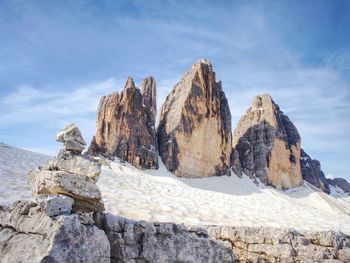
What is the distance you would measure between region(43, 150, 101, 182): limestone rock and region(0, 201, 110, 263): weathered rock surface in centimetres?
116

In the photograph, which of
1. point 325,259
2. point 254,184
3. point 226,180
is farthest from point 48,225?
point 254,184

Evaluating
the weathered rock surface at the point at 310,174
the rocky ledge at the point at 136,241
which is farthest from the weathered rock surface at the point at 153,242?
the weathered rock surface at the point at 310,174

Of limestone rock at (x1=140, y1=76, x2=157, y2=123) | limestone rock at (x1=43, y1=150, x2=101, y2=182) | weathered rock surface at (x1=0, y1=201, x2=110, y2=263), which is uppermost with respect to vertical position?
limestone rock at (x1=140, y1=76, x2=157, y2=123)

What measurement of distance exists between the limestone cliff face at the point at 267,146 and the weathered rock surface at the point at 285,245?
48.8 m

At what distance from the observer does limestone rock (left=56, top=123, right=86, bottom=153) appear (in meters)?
6.59

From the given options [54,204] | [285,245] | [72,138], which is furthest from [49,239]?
[285,245]

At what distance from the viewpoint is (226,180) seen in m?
46.1

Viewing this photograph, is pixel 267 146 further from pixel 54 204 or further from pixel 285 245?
pixel 54 204

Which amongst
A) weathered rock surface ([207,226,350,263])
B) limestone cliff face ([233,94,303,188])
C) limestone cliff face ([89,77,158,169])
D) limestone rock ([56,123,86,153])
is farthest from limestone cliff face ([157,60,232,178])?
limestone rock ([56,123,86,153])

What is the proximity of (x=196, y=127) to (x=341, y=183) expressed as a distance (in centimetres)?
7944

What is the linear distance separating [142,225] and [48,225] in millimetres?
1938

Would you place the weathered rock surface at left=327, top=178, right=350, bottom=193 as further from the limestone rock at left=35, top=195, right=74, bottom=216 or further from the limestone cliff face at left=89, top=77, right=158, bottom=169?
the limestone rock at left=35, top=195, right=74, bottom=216

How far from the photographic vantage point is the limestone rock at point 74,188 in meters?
5.49

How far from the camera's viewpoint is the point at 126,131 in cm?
4009
